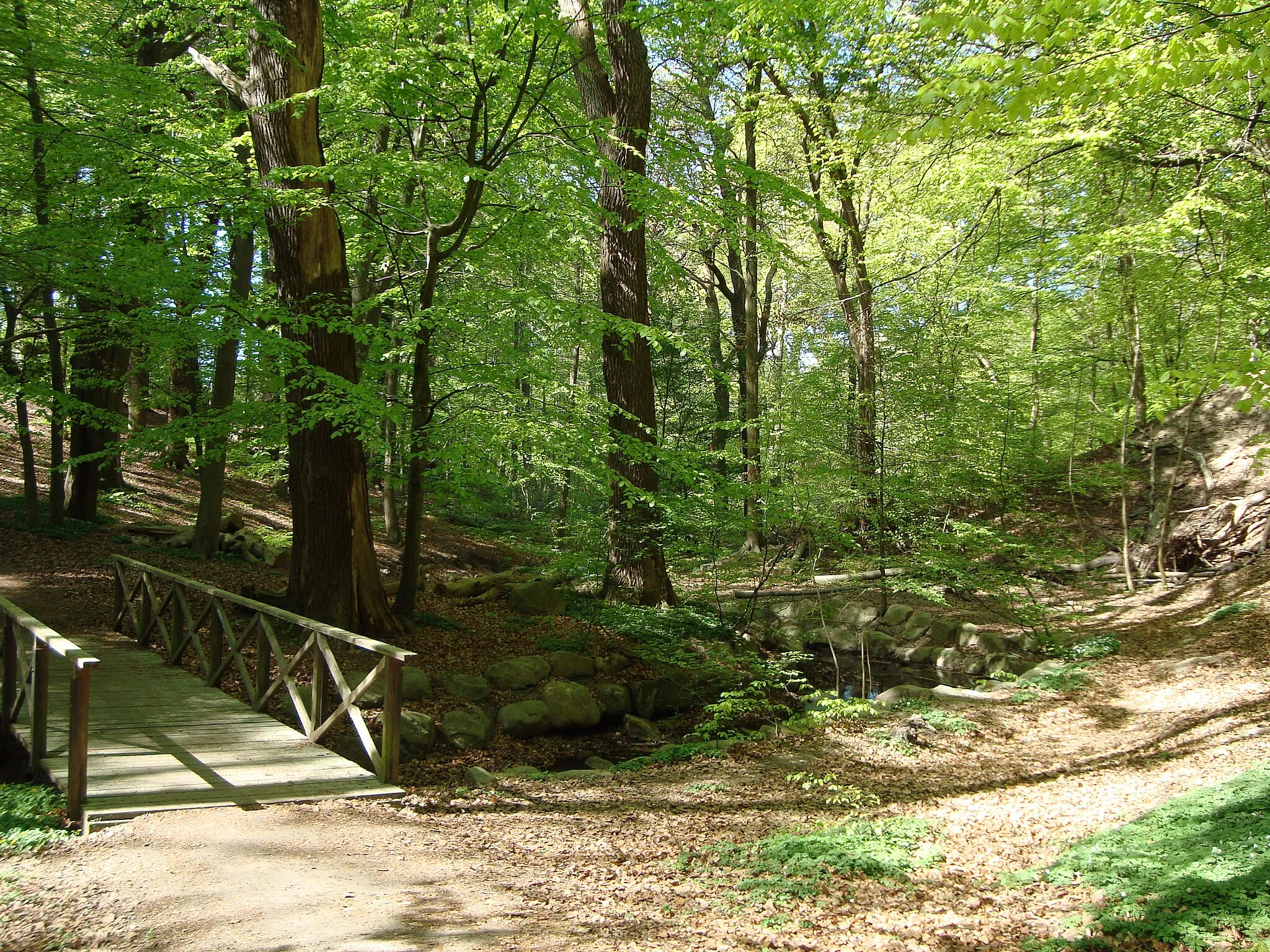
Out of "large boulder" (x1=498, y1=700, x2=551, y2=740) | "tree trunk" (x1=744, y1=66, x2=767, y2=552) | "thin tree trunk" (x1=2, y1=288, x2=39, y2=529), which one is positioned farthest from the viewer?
"tree trunk" (x1=744, y1=66, x2=767, y2=552)

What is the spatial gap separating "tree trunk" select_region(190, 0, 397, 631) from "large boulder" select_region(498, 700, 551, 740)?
191cm

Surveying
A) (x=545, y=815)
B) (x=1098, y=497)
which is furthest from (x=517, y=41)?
(x=1098, y=497)

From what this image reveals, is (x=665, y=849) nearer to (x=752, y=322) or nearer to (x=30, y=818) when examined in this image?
(x=30, y=818)

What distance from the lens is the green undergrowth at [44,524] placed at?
41.2 ft

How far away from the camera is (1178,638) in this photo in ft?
32.5

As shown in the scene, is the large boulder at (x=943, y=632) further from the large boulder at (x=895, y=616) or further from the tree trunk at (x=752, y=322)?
the tree trunk at (x=752, y=322)

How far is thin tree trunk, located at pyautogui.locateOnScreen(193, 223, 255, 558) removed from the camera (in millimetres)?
11141

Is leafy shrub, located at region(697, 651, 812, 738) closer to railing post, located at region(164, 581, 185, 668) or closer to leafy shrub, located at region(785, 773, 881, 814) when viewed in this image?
leafy shrub, located at region(785, 773, 881, 814)

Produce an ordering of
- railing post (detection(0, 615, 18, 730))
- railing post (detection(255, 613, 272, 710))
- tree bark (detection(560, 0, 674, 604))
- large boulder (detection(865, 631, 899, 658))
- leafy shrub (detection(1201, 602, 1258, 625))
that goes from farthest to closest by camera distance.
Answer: large boulder (detection(865, 631, 899, 658))
tree bark (detection(560, 0, 674, 604))
leafy shrub (detection(1201, 602, 1258, 625))
railing post (detection(255, 613, 272, 710))
railing post (detection(0, 615, 18, 730))

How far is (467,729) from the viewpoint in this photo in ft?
24.5

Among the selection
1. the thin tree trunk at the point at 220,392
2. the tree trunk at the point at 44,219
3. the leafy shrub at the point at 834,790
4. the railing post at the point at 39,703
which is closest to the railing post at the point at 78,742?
the railing post at the point at 39,703

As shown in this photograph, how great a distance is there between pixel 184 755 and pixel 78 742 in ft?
3.82

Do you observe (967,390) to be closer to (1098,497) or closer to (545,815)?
(1098,497)

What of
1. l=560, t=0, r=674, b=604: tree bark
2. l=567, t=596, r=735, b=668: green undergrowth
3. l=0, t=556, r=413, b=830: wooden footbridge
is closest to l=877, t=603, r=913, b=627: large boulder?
l=567, t=596, r=735, b=668: green undergrowth
